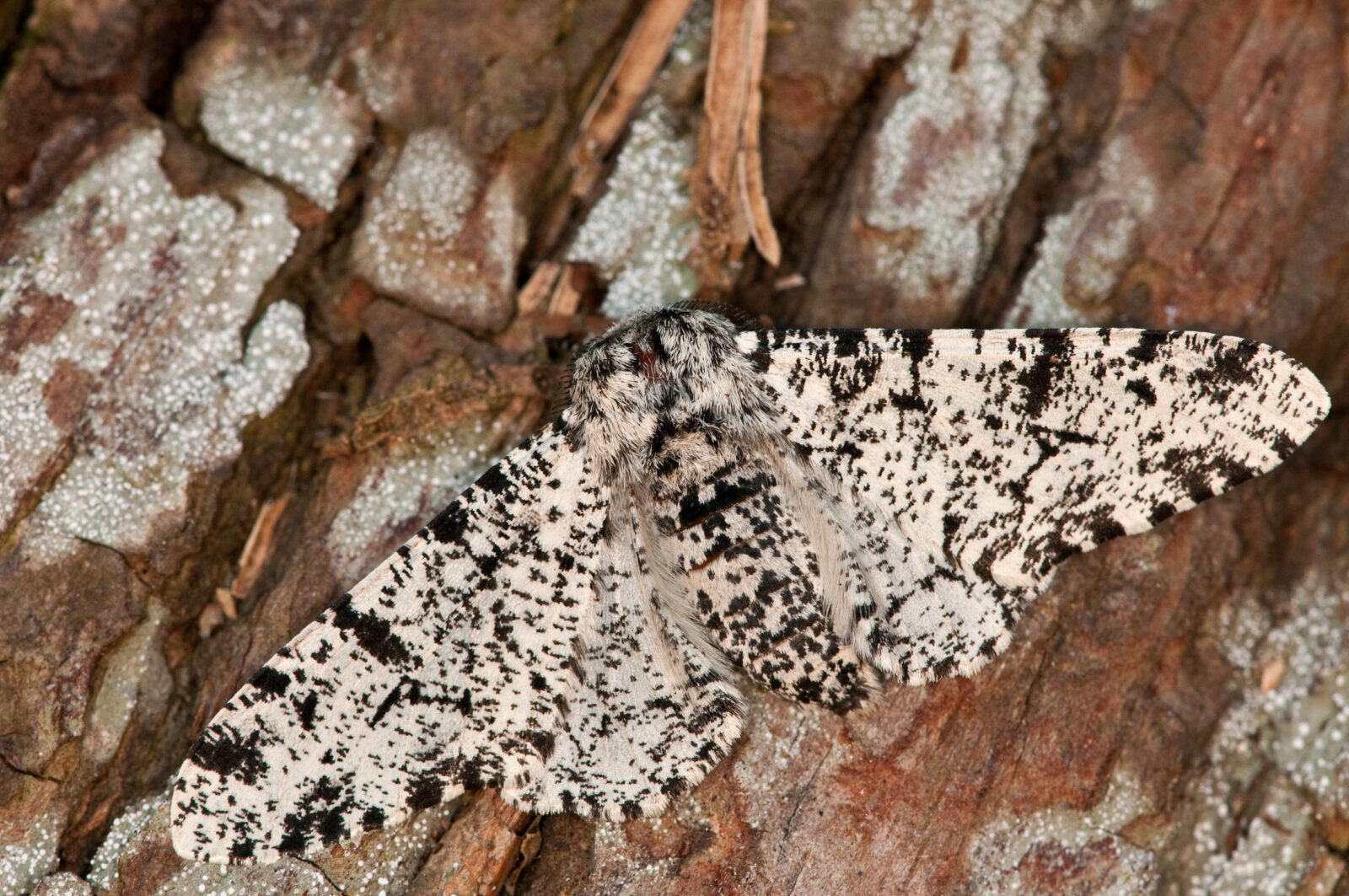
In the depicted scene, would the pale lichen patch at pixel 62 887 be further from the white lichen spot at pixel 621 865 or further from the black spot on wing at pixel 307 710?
the white lichen spot at pixel 621 865

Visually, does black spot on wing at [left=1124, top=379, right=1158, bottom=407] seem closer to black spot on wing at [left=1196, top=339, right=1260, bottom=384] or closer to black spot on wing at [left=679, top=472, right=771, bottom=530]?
A: black spot on wing at [left=1196, top=339, right=1260, bottom=384]

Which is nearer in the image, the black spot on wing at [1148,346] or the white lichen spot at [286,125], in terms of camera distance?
the black spot on wing at [1148,346]

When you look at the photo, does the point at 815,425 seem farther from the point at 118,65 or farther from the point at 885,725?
the point at 118,65

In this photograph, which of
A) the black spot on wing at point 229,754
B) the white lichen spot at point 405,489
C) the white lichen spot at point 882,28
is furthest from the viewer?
the white lichen spot at point 882,28

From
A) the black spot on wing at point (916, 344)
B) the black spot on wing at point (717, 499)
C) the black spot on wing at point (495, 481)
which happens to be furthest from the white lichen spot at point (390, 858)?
the black spot on wing at point (916, 344)

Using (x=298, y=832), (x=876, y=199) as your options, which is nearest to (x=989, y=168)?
(x=876, y=199)

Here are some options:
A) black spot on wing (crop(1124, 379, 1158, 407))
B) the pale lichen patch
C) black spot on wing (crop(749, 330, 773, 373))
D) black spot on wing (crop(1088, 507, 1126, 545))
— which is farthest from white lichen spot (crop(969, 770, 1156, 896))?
the pale lichen patch

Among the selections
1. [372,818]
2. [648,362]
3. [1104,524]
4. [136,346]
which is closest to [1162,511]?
[1104,524]
